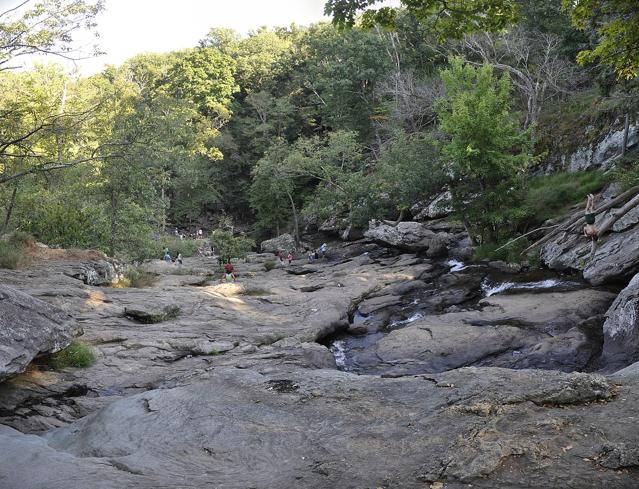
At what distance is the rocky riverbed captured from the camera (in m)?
3.79

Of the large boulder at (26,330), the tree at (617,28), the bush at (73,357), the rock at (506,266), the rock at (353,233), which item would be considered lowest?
the rock at (353,233)

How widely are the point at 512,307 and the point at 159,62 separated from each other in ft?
171

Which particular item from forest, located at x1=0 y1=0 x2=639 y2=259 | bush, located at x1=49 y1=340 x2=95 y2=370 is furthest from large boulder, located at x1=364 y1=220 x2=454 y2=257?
bush, located at x1=49 y1=340 x2=95 y2=370

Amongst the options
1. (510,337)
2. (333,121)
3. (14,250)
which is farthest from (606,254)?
(333,121)

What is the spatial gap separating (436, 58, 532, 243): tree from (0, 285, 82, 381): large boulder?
639 inches

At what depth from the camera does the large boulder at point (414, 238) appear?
2528 centimetres

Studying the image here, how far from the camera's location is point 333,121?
46.0 meters

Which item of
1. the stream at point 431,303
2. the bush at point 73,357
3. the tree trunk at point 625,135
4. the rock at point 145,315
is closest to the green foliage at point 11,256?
the rock at point 145,315

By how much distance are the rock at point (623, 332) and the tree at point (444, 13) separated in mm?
7067

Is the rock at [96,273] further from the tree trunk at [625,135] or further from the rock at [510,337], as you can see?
the tree trunk at [625,135]

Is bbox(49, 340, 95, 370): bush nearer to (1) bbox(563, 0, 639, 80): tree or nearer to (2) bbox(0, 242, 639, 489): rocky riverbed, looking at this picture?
(2) bbox(0, 242, 639, 489): rocky riverbed

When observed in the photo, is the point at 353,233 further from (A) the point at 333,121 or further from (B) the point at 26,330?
(B) the point at 26,330

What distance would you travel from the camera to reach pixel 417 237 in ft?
87.0

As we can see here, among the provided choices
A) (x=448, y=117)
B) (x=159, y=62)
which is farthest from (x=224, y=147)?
(x=448, y=117)
